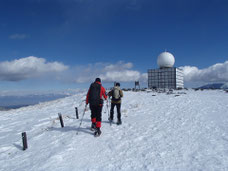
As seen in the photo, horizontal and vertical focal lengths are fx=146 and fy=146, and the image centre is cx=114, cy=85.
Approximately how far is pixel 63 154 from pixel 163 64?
41626 millimetres

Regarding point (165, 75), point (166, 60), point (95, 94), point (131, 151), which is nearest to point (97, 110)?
point (95, 94)

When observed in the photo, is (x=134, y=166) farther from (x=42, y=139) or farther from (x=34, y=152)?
(x=42, y=139)

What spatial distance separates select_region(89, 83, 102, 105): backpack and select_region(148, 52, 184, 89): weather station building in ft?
112

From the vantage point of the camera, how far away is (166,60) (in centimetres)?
4184

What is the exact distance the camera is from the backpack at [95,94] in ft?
21.2

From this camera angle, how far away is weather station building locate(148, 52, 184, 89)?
39.7 metres

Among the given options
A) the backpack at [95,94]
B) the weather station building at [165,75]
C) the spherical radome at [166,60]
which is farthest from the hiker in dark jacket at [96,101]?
the spherical radome at [166,60]

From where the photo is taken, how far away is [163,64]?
42344mm

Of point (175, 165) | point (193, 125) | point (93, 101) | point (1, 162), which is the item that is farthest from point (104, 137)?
point (193, 125)

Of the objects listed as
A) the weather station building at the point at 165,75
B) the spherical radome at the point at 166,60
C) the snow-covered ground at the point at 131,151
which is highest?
the spherical radome at the point at 166,60

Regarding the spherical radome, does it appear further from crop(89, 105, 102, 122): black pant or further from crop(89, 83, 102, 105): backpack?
crop(89, 105, 102, 122): black pant

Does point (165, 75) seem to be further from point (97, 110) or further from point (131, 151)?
point (131, 151)

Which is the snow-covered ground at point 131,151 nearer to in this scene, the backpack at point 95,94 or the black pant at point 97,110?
the black pant at point 97,110

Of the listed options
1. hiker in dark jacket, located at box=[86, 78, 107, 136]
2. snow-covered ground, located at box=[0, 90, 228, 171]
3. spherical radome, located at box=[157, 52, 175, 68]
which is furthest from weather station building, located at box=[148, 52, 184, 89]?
hiker in dark jacket, located at box=[86, 78, 107, 136]
